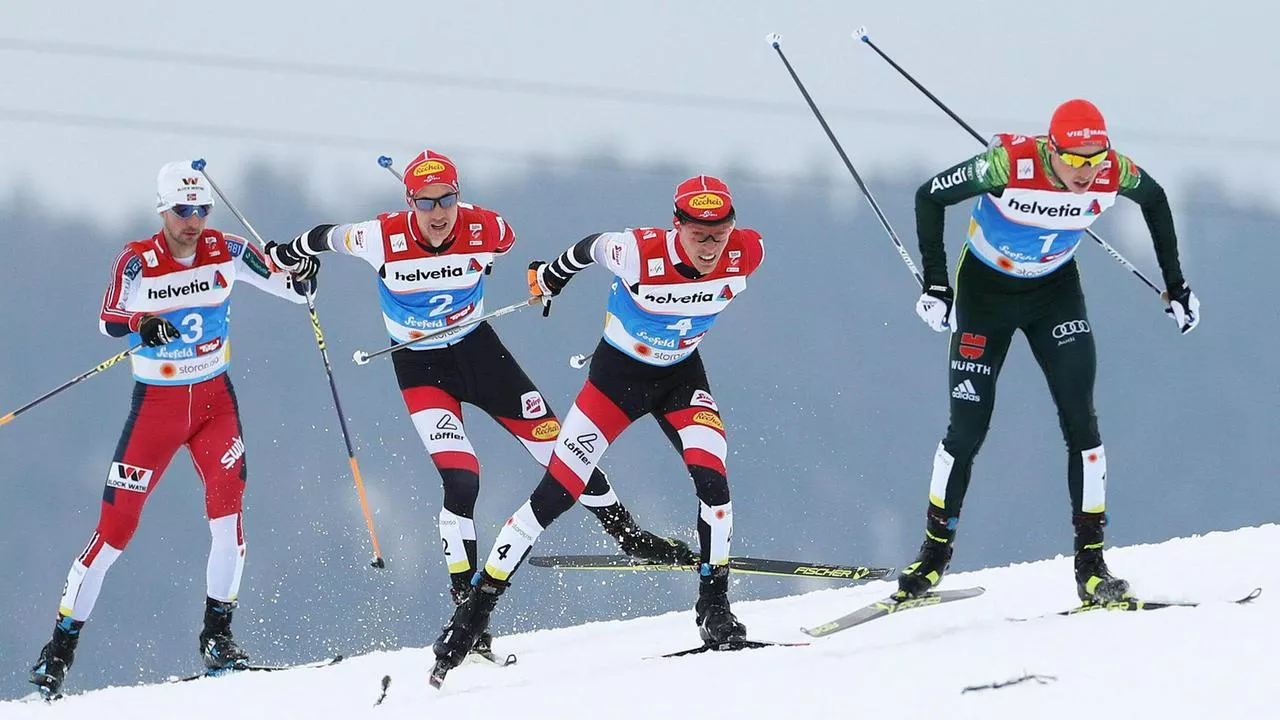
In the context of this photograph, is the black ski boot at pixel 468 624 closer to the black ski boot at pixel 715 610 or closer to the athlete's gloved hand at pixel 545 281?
the black ski boot at pixel 715 610

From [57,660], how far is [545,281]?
2.61 m

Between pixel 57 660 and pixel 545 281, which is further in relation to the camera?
pixel 57 660

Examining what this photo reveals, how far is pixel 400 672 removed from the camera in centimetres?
611

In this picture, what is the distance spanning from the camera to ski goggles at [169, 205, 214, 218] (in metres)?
6.36

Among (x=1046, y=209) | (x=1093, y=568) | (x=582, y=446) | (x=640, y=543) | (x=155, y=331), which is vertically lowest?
(x=640, y=543)

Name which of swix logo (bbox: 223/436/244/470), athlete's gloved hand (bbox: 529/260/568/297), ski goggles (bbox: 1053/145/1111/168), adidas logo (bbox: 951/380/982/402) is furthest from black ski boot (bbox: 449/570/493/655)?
ski goggles (bbox: 1053/145/1111/168)

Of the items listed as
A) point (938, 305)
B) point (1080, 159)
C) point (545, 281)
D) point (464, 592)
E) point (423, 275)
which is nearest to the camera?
point (1080, 159)

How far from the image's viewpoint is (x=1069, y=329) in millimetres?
5547

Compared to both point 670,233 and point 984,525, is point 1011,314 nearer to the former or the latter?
point 670,233

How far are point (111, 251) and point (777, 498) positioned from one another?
1825 cm

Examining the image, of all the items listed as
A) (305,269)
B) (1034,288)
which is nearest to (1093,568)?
(1034,288)

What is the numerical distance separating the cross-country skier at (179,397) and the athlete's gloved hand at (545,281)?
107 cm

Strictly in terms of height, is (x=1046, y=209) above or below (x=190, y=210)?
above

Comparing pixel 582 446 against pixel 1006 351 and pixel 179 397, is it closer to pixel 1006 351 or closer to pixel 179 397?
pixel 1006 351
